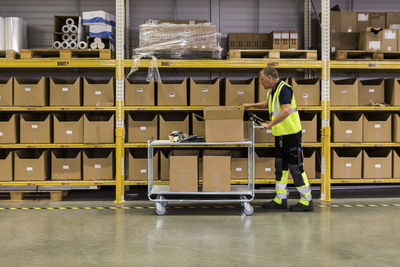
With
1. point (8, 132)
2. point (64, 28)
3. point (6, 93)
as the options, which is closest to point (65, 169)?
point (8, 132)

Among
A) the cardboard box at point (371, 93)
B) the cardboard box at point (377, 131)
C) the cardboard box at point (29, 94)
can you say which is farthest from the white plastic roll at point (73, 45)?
the cardboard box at point (377, 131)

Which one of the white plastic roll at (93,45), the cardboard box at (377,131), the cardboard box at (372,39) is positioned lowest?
the cardboard box at (377,131)

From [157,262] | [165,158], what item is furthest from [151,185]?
[157,262]

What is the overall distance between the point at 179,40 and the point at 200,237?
3331mm

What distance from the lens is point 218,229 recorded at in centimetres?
500

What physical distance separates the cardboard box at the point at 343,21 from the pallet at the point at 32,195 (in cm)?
563

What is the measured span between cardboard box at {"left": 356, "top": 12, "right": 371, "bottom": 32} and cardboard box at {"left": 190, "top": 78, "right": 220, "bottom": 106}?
294 cm

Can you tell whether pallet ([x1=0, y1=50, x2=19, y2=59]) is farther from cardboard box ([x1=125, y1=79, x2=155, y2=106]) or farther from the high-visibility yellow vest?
the high-visibility yellow vest

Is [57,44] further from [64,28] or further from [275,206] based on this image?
[275,206]

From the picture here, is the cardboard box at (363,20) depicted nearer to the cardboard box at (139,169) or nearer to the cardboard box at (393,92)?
the cardboard box at (393,92)

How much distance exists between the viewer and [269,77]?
5.81 meters

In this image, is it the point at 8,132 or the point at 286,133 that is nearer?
the point at 286,133

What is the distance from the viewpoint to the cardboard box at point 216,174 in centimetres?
570

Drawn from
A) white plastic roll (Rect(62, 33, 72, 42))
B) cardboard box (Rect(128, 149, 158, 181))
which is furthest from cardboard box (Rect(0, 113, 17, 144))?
cardboard box (Rect(128, 149, 158, 181))
